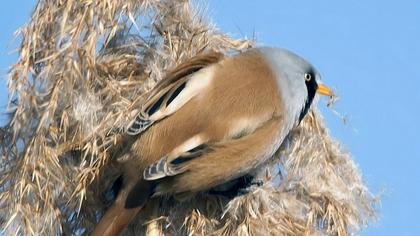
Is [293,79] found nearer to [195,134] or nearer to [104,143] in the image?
[195,134]

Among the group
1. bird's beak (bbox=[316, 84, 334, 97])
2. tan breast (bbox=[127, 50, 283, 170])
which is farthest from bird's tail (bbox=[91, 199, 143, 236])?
bird's beak (bbox=[316, 84, 334, 97])

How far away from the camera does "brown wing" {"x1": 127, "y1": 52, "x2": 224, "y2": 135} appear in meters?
3.30

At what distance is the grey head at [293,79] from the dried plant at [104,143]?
126 millimetres

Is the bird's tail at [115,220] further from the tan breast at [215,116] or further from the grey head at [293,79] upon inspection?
the grey head at [293,79]

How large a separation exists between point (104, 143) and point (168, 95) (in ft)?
0.95

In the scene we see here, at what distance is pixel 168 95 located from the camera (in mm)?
3307

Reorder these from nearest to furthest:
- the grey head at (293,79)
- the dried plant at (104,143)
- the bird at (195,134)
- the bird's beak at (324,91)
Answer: the dried plant at (104,143) → the bird at (195,134) → the grey head at (293,79) → the bird's beak at (324,91)

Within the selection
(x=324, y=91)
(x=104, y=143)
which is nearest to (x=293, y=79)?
(x=324, y=91)

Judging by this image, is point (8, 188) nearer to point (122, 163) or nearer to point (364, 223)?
point (122, 163)

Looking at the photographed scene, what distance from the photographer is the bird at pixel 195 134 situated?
332 centimetres

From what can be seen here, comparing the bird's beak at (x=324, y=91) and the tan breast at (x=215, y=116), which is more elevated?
the tan breast at (x=215, y=116)

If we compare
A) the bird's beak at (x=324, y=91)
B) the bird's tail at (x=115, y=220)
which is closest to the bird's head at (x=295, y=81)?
the bird's beak at (x=324, y=91)

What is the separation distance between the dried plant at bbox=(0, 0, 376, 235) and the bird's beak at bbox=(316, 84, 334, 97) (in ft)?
0.69

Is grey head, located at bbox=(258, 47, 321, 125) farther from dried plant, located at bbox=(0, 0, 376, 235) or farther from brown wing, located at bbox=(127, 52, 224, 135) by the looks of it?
brown wing, located at bbox=(127, 52, 224, 135)
